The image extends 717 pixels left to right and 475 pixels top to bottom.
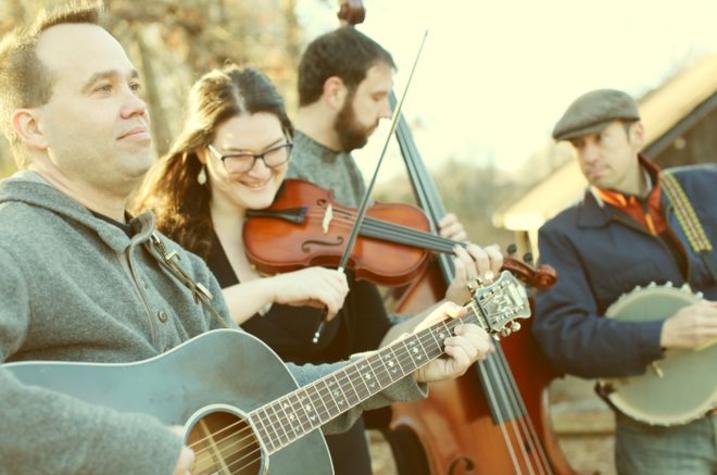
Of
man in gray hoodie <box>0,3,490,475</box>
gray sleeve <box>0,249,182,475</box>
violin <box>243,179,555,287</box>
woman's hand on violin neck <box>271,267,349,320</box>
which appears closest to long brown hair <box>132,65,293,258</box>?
violin <box>243,179,555,287</box>

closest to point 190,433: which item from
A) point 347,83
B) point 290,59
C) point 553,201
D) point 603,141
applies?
point 347,83

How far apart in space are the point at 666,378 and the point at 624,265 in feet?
1.43

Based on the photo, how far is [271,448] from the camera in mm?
1958

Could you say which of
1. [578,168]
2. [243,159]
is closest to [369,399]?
[243,159]

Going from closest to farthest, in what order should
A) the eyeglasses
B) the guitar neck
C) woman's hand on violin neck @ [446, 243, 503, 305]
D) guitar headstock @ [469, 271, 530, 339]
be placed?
the guitar neck < guitar headstock @ [469, 271, 530, 339] < the eyeglasses < woman's hand on violin neck @ [446, 243, 503, 305]

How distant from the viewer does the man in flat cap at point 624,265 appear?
10.5 ft

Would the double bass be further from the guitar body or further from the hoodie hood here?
the hoodie hood

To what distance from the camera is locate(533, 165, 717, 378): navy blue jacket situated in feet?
10.5

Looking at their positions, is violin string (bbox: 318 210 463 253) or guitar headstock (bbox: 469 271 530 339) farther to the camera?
violin string (bbox: 318 210 463 253)

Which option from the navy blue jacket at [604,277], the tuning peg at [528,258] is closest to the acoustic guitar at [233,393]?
the tuning peg at [528,258]

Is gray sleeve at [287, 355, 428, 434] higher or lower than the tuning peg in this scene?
lower

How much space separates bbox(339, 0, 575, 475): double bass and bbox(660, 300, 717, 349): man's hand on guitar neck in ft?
1.69

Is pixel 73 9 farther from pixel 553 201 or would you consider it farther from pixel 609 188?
pixel 553 201

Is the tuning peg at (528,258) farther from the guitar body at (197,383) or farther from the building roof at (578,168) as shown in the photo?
the building roof at (578,168)
